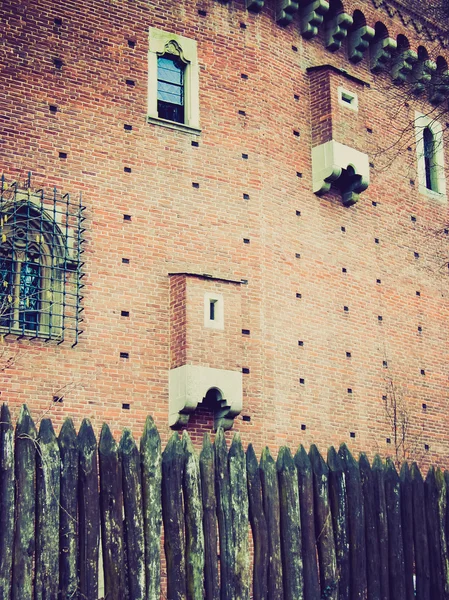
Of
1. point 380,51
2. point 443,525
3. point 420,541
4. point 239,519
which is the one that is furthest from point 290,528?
point 380,51

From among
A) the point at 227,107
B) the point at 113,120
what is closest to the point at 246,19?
the point at 227,107

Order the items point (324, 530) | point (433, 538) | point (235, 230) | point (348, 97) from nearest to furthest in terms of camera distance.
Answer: point (324, 530), point (433, 538), point (235, 230), point (348, 97)

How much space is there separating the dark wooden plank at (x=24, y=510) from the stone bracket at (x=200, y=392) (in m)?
6.63

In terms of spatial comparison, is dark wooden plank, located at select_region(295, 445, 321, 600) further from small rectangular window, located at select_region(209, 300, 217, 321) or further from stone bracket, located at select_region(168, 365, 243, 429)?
small rectangular window, located at select_region(209, 300, 217, 321)

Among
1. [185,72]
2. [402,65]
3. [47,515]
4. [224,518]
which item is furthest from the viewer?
[402,65]

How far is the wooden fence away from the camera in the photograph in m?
7.88

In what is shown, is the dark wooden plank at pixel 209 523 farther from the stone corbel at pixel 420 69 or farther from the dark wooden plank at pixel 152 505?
the stone corbel at pixel 420 69

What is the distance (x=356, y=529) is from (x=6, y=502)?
3632mm

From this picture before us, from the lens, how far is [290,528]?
9102 millimetres

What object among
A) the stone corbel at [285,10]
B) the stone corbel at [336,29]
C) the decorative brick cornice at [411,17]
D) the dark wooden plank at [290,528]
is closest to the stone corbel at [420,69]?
the decorative brick cornice at [411,17]

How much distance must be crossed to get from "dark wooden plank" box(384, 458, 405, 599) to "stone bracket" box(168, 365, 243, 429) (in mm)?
5012

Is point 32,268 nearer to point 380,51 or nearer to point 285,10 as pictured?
point 285,10

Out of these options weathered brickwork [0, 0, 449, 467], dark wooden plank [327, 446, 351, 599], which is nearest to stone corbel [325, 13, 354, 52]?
weathered brickwork [0, 0, 449, 467]

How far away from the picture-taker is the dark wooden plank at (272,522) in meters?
8.93
